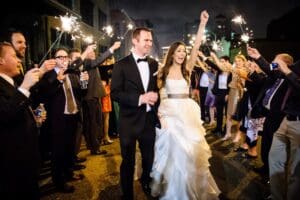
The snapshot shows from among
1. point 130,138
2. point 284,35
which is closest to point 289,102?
point 130,138

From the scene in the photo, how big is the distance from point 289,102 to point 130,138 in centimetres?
254

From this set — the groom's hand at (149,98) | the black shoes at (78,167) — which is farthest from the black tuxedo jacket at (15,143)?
the black shoes at (78,167)

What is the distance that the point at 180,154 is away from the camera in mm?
4910

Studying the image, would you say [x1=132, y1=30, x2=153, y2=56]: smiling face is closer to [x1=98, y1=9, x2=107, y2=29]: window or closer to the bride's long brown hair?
the bride's long brown hair

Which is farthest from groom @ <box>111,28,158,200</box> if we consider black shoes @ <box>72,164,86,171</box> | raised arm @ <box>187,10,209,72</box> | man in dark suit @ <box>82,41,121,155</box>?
man in dark suit @ <box>82,41,121,155</box>

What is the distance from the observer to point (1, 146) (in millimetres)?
3297

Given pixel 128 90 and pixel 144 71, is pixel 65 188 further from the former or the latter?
pixel 144 71

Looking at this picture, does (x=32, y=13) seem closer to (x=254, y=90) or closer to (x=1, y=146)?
(x=254, y=90)

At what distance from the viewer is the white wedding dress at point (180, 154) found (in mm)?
4812

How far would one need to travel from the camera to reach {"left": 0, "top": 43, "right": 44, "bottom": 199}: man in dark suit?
10.5 feet

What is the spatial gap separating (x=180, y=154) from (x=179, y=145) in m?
0.15

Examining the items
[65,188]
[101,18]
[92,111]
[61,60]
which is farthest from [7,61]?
[101,18]

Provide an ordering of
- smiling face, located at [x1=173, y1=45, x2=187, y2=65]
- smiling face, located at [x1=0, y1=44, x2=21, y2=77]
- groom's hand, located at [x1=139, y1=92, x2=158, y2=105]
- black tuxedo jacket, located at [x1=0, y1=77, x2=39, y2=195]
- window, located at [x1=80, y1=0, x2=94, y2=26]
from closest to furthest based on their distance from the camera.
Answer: black tuxedo jacket, located at [x1=0, y1=77, x2=39, y2=195], smiling face, located at [x1=0, y1=44, x2=21, y2=77], groom's hand, located at [x1=139, y1=92, x2=158, y2=105], smiling face, located at [x1=173, y1=45, x2=187, y2=65], window, located at [x1=80, y1=0, x2=94, y2=26]

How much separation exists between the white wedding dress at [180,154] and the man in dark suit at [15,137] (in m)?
2.10
